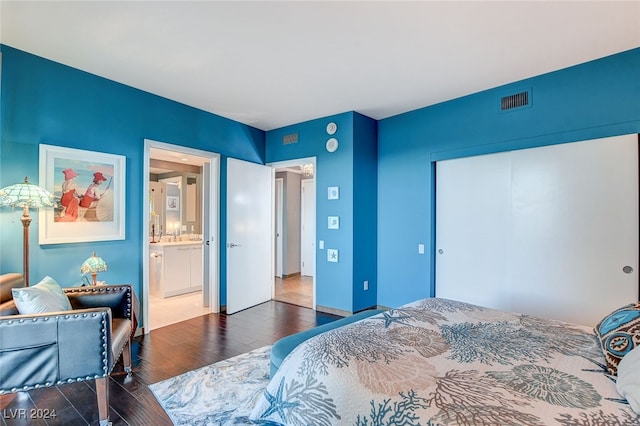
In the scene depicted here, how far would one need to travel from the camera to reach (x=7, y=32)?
241 cm

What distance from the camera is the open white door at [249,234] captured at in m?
4.38

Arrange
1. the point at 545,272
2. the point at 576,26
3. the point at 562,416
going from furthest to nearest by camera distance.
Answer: the point at 545,272
the point at 576,26
the point at 562,416

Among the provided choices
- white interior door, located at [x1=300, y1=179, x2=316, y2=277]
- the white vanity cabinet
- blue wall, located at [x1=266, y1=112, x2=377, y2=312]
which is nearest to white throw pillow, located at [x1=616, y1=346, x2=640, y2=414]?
blue wall, located at [x1=266, y1=112, x2=377, y2=312]

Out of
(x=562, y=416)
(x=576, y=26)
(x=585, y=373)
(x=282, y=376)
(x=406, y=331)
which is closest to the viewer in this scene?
(x=562, y=416)

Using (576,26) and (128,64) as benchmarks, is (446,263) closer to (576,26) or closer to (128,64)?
(576,26)

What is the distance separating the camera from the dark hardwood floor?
6.68 ft

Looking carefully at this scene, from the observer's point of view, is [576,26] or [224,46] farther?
[224,46]

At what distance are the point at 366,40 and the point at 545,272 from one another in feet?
9.06

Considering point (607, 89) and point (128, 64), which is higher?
point (128, 64)

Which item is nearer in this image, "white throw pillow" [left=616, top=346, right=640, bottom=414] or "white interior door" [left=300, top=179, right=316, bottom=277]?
"white throw pillow" [left=616, top=346, right=640, bottom=414]

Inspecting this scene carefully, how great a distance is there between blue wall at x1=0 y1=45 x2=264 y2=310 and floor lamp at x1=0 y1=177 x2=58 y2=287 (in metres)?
0.16

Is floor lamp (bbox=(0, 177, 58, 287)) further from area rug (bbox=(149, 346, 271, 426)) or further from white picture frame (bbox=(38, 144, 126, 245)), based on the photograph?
area rug (bbox=(149, 346, 271, 426))

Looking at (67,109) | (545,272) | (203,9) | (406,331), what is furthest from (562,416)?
(67,109)

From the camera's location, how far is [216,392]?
90.1 inches
